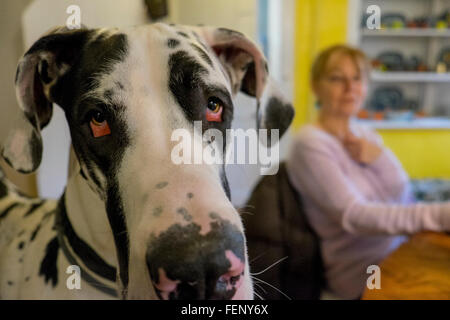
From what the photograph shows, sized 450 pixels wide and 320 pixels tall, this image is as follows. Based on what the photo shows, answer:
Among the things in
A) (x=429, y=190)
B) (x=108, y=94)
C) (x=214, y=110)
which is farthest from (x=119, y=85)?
(x=429, y=190)

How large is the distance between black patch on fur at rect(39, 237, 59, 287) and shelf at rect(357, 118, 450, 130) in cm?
79

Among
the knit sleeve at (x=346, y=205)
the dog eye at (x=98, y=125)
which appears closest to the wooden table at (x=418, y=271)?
the knit sleeve at (x=346, y=205)

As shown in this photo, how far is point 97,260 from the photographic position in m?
0.54

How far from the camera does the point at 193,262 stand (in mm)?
319

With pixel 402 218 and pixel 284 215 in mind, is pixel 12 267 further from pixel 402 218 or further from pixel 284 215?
pixel 402 218

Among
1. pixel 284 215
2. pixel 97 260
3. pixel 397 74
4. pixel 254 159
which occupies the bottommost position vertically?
pixel 284 215

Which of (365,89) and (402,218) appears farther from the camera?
(365,89)

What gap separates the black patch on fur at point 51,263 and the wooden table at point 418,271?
1.54 feet

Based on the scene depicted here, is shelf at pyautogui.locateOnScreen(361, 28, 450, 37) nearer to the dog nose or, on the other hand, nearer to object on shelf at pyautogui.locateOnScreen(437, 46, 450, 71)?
object on shelf at pyautogui.locateOnScreen(437, 46, 450, 71)

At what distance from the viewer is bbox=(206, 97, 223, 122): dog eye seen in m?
0.46

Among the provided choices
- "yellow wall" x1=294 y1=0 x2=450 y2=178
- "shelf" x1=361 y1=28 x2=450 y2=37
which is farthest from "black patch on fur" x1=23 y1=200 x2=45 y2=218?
"shelf" x1=361 y1=28 x2=450 y2=37

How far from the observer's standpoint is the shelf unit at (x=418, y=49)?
2.35 feet

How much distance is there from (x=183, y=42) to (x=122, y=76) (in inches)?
3.6
